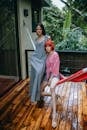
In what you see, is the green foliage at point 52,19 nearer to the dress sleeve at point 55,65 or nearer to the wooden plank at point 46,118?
the wooden plank at point 46,118

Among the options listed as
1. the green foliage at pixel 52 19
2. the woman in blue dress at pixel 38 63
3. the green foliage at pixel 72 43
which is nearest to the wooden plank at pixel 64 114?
the woman in blue dress at pixel 38 63

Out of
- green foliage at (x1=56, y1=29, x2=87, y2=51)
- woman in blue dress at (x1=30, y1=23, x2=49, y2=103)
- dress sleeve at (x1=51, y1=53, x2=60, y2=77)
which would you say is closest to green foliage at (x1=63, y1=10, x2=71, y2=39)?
green foliage at (x1=56, y1=29, x2=87, y2=51)

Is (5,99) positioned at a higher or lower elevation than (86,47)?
lower

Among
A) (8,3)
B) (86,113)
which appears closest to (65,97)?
(86,113)

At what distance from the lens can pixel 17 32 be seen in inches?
231

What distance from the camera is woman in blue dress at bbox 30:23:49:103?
4.14 meters

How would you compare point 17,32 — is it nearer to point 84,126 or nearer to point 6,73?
point 6,73

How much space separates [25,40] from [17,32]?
19.1 inches

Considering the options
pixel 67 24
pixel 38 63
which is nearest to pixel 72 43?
pixel 67 24

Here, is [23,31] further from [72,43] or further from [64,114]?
[64,114]

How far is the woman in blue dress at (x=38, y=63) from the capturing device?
414cm

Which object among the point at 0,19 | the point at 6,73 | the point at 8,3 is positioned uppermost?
the point at 8,3

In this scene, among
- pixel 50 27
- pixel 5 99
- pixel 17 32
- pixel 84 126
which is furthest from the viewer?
pixel 50 27

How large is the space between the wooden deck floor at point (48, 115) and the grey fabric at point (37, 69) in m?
0.26
